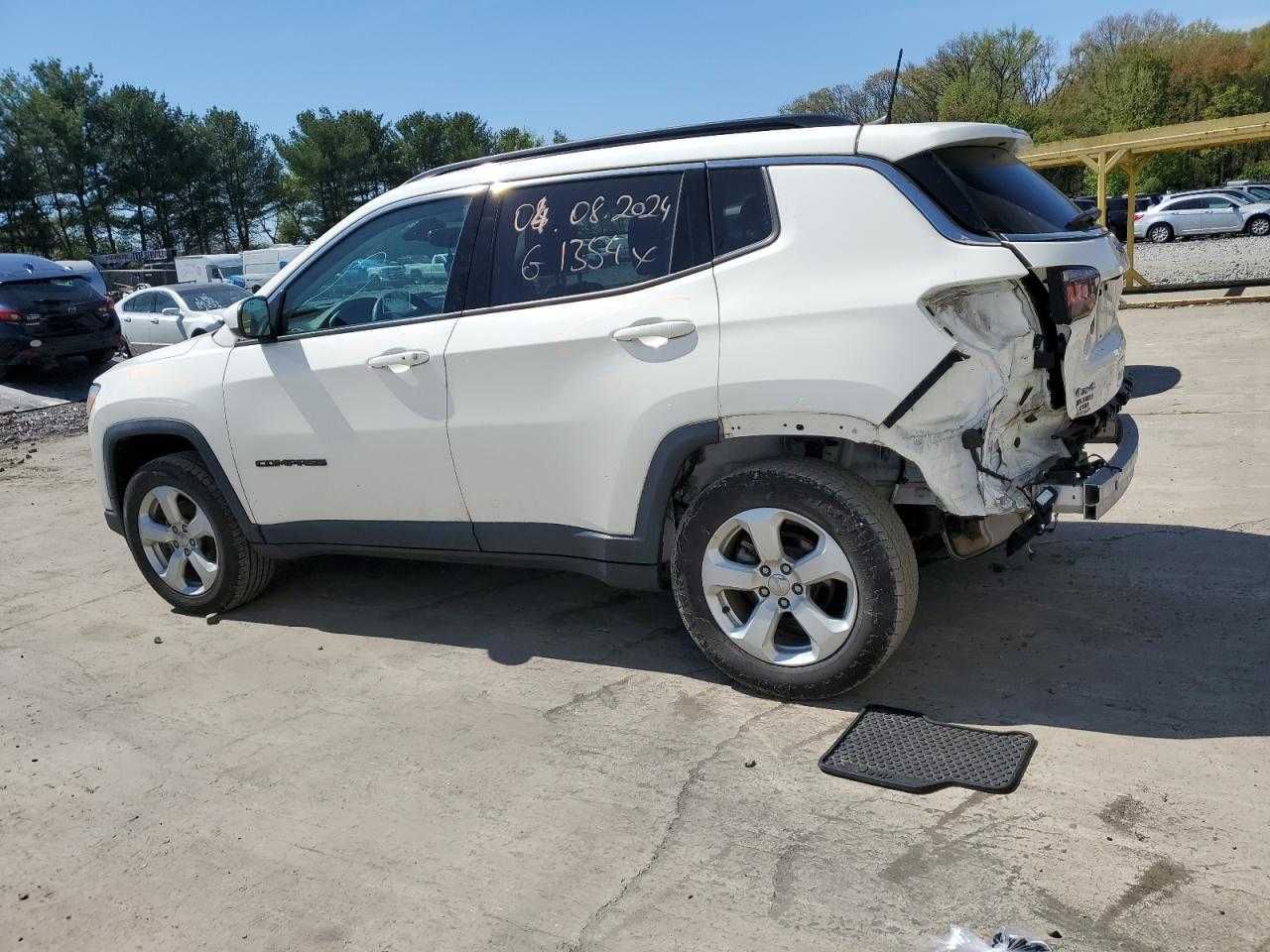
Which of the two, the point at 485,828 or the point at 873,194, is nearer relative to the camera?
the point at 485,828

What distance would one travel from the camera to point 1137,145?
55.4ft

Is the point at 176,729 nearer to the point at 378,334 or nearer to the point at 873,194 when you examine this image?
the point at 378,334

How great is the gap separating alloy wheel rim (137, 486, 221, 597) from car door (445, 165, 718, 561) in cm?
178

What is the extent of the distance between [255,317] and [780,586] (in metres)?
2.68

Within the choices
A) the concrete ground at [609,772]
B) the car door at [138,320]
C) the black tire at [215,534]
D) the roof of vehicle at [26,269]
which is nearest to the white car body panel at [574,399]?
the concrete ground at [609,772]

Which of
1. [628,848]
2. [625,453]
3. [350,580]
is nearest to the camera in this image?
[628,848]

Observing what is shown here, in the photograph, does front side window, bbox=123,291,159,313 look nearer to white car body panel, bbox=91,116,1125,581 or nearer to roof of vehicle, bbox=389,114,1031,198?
white car body panel, bbox=91,116,1125,581

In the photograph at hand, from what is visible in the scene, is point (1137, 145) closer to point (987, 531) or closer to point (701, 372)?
point (987, 531)

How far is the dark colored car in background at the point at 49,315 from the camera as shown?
14594mm

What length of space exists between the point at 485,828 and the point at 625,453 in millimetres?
1433

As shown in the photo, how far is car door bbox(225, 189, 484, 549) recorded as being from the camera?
14.4ft

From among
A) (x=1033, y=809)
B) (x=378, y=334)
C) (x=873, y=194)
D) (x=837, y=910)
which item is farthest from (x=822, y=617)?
(x=378, y=334)

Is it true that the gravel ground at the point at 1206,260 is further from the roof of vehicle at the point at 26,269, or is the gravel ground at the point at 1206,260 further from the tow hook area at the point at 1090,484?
the roof of vehicle at the point at 26,269

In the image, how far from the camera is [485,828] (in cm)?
329
